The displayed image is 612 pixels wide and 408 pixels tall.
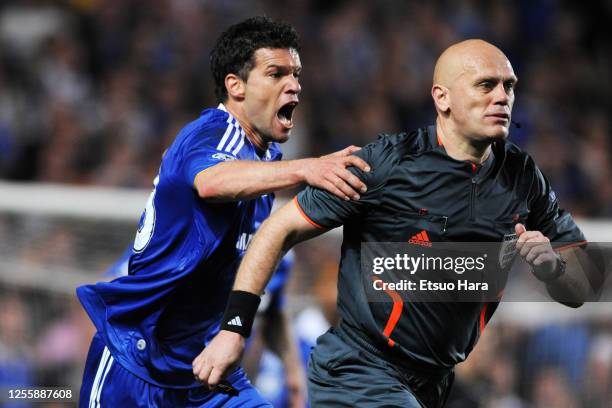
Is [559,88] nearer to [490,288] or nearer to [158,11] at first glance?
[158,11]

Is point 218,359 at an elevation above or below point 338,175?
below

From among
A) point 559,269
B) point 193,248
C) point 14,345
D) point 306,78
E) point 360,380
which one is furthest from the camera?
point 306,78

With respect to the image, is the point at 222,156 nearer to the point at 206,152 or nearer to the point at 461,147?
the point at 206,152

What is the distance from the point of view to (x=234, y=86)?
4723 millimetres

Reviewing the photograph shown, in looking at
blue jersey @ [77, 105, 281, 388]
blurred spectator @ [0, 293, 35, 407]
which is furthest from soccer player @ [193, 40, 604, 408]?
blurred spectator @ [0, 293, 35, 407]

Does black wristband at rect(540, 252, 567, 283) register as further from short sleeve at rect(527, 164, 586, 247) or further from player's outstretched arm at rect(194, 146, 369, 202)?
player's outstretched arm at rect(194, 146, 369, 202)

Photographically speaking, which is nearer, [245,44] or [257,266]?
[257,266]

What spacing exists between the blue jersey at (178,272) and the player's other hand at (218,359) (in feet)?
2.03

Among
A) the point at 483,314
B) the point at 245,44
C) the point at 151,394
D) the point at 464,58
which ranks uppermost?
the point at 245,44

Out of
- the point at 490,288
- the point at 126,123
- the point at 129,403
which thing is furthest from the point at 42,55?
the point at 490,288

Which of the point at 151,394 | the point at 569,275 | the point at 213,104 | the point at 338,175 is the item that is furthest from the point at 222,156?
the point at 213,104

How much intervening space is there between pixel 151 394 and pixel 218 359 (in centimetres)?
85

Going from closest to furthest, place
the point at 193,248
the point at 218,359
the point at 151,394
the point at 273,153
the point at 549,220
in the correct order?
the point at 218,359, the point at 549,220, the point at 193,248, the point at 151,394, the point at 273,153

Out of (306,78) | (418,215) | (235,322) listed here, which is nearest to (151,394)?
(235,322)
